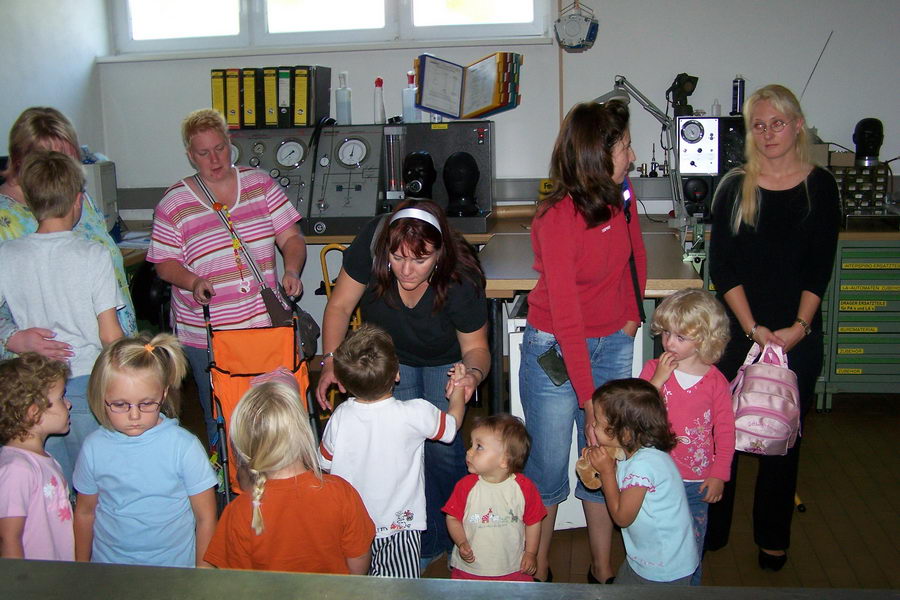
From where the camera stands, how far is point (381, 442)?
1.98 metres

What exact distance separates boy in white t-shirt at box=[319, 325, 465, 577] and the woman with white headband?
0.63 feet

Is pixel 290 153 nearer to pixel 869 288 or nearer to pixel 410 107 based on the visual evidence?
pixel 410 107

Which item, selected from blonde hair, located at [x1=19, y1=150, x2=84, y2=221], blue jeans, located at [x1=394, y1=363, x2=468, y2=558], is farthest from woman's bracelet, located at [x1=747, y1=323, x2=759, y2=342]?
blonde hair, located at [x1=19, y1=150, x2=84, y2=221]

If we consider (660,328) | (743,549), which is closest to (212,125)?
(660,328)

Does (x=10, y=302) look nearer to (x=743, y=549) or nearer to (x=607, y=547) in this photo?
(x=607, y=547)

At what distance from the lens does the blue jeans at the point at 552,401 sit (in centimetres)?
226

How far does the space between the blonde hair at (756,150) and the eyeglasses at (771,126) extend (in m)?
0.02

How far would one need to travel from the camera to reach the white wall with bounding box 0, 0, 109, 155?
4.54 m

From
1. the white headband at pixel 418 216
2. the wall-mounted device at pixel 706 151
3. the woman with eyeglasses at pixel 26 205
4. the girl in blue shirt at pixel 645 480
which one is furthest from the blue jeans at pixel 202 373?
the wall-mounted device at pixel 706 151

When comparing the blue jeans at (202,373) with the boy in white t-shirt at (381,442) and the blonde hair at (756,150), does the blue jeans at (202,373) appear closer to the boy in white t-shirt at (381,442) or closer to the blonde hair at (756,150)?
the boy in white t-shirt at (381,442)

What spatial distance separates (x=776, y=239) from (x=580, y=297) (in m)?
0.70

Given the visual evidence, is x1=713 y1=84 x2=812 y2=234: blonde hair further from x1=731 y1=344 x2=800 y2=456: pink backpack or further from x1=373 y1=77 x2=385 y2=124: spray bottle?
x1=373 y1=77 x2=385 y2=124: spray bottle

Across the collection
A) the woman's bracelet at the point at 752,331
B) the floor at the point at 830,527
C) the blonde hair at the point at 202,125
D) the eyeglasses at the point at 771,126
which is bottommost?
the floor at the point at 830,527

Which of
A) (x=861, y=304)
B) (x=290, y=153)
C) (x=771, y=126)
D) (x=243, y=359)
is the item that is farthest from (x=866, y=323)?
(x=290, y=153)
